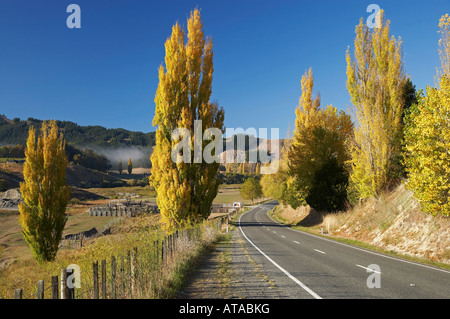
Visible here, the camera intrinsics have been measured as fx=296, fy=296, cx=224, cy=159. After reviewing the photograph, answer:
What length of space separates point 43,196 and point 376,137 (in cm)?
2280

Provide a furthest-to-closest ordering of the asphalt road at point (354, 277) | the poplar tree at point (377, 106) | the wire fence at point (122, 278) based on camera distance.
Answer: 1. the poplar tree at point (377, 106)
2. the asphalt road at point (354, 277)
3. the wire fence at point (122, 278)

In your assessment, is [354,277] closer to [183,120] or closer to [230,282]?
[230,282]

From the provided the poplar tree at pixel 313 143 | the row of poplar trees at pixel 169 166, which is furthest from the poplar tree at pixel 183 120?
→ the poplar tree at pixel 313 143

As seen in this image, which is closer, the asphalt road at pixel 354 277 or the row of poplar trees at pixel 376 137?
the asphalt road at pixel 354 277

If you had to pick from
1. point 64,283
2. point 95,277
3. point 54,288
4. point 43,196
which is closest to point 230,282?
point 95,277

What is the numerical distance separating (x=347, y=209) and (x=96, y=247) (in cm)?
2485

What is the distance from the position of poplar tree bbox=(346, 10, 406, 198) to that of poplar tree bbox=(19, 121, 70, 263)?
21254mm

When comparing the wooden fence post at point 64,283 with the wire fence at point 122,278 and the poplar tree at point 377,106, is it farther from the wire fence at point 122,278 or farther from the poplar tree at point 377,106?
the poplar tree at point 377,106

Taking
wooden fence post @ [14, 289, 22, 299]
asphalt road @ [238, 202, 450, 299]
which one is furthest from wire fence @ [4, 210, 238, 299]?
asphalt road @ [238, 202, 450, 299]

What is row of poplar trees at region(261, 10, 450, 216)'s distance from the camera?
42.5ft

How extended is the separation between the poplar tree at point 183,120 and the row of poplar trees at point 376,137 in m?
10.9

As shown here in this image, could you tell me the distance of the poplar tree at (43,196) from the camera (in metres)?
17.8

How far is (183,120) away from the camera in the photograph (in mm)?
17453
